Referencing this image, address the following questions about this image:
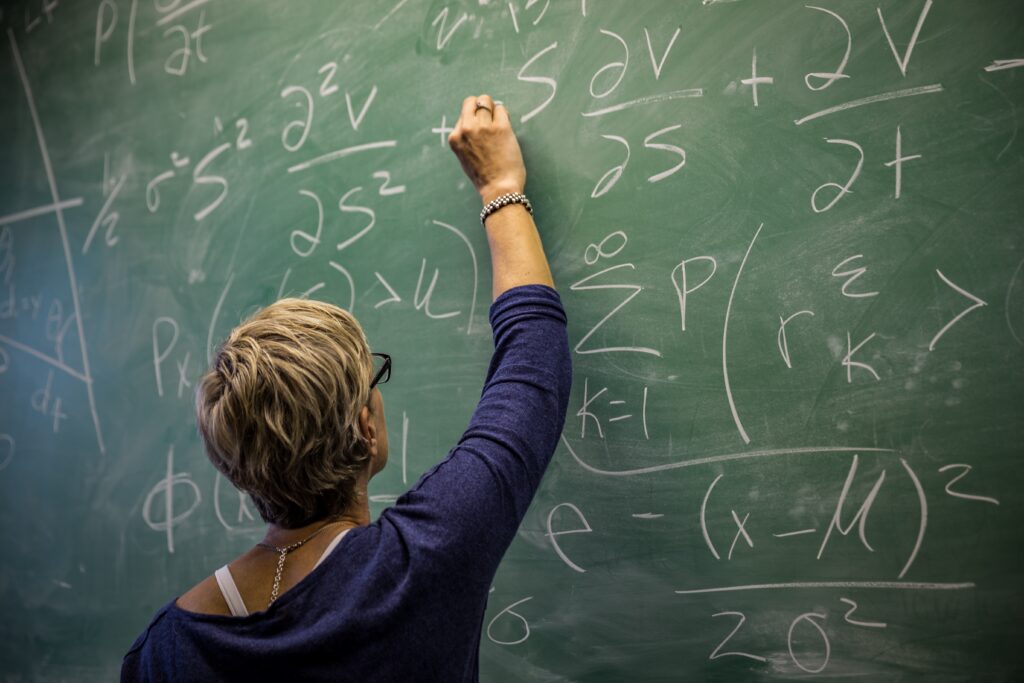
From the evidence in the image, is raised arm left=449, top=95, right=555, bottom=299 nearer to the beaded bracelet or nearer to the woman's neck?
the beaded bracelet

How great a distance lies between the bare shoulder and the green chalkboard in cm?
48

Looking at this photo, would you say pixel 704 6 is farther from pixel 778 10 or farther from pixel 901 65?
pixel 901 65

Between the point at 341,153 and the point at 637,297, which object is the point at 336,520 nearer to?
the point at 637,297

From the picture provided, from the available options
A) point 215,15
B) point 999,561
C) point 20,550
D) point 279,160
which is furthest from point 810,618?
point 20,550

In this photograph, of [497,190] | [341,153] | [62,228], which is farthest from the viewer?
[62,228]

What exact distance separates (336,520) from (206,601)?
0.16 metres

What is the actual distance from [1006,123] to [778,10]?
34 centimetres

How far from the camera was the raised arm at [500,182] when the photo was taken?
1017 millimetres

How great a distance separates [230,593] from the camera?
791mm

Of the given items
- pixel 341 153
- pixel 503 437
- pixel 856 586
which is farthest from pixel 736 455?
pixel 341 153

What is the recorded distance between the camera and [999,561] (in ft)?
3.05

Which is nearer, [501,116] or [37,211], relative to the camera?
[501,116]

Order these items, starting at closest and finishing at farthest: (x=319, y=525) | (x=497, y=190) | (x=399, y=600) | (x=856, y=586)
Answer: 1. (x=399, y=600)
2. (x=319, y=525)
3. (x=856, y=586)
4. (x=497, y=190)

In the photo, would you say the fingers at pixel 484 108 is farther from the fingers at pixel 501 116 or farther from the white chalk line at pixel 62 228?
the white chalk line at pixel 62 228
